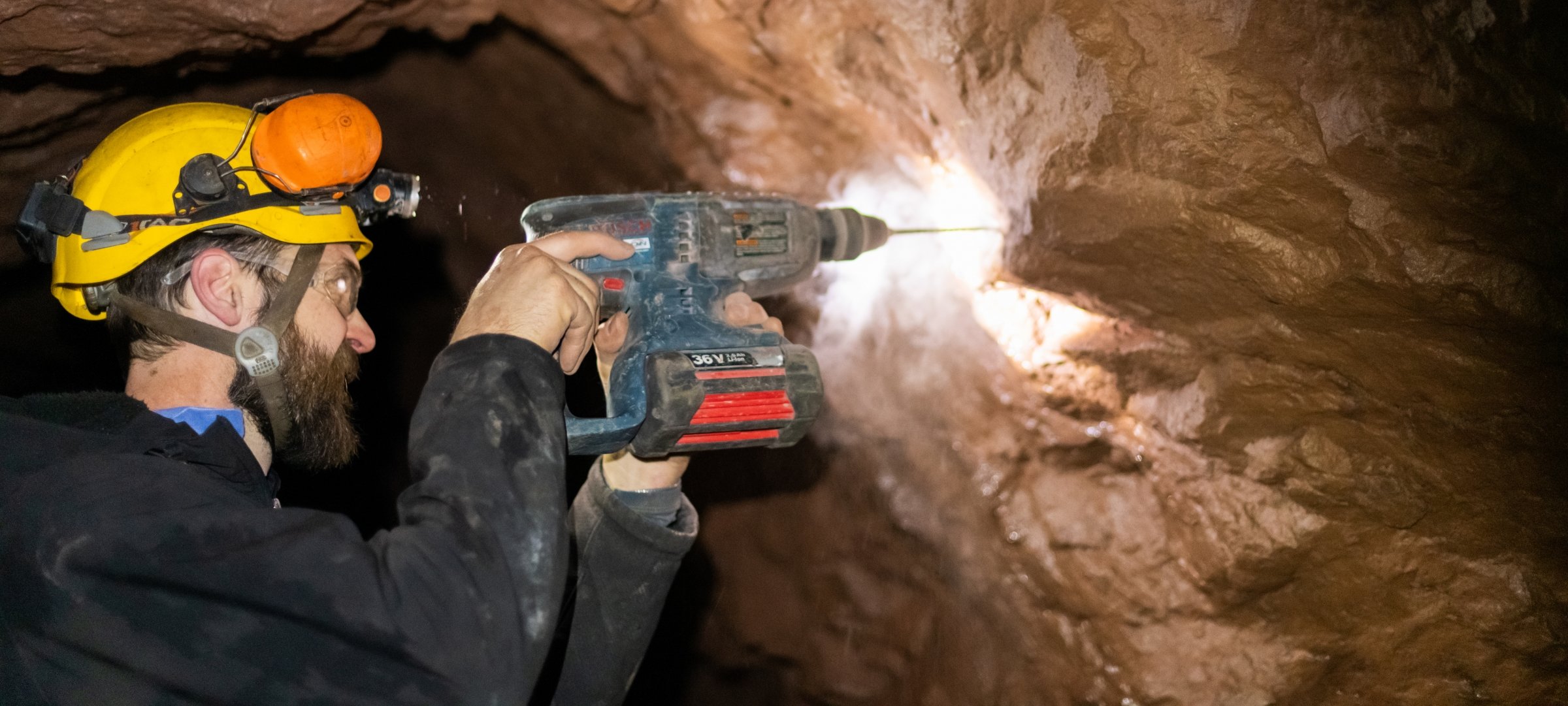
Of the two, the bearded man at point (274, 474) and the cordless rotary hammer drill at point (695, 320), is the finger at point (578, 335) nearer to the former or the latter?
the bearded man at point (274, 474)

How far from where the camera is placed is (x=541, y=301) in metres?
1.40

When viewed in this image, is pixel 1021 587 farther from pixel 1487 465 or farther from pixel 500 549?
pixel 500 549

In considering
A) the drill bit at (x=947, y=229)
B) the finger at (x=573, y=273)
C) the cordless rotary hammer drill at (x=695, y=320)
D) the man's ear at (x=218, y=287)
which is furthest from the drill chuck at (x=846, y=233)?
the man's ear at (x=218, y=287)

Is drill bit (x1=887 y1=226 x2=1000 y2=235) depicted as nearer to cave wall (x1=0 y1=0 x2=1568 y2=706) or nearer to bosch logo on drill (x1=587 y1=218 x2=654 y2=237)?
cave wall (x1=0 y1=0 x2=1568 y2=706)

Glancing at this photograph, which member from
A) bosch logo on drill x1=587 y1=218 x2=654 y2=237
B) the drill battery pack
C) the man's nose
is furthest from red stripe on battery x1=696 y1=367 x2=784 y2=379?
the man's nose

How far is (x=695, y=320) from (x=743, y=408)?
236 mm

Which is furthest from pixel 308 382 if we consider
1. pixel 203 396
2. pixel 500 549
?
pixel 500 549

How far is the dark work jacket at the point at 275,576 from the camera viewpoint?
108 cm

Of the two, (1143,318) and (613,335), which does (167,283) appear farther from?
(1143,318)

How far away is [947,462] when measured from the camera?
241 centimetres

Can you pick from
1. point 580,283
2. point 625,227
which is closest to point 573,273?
point 580,283

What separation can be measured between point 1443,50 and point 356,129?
5.43ft

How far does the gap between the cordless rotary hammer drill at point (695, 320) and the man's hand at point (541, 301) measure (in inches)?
5.5

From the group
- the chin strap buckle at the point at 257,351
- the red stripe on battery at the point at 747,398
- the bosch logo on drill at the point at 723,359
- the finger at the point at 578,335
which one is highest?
the finger at the point at 578,335
